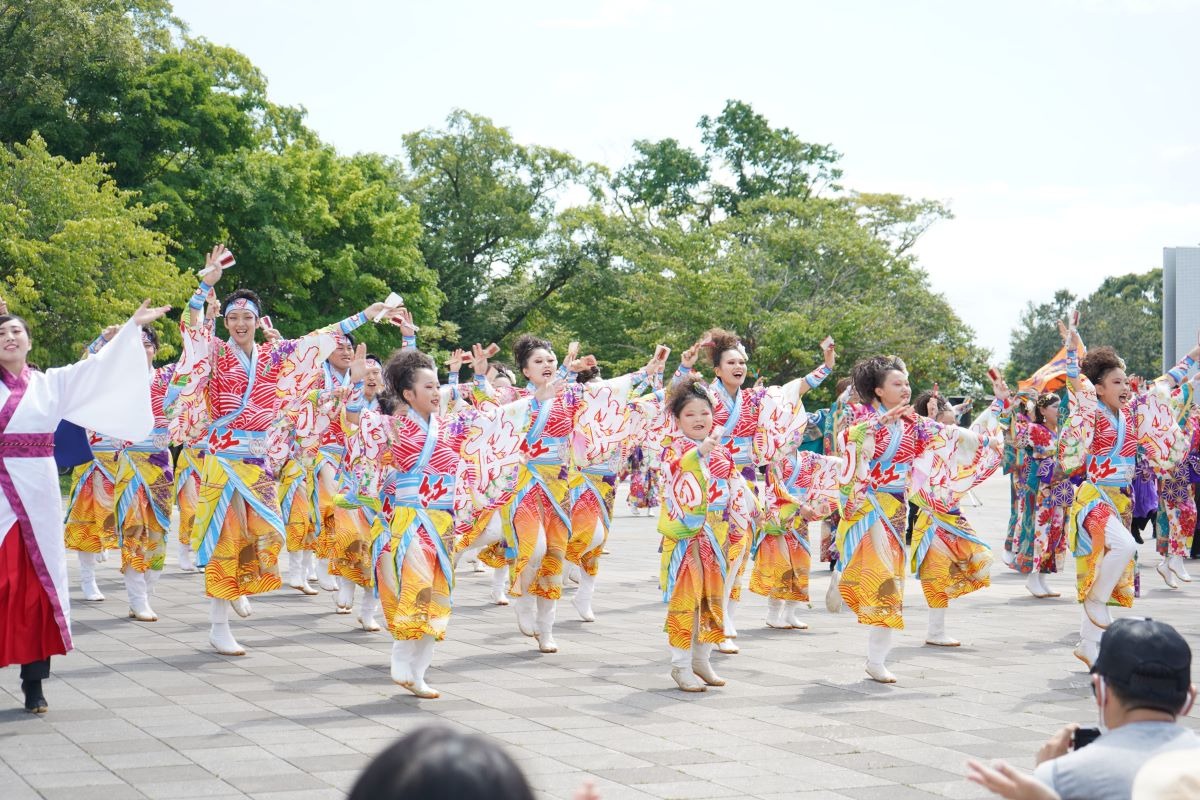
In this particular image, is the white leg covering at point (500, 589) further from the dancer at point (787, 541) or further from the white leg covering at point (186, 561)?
the white leg covering at point (186, 561)

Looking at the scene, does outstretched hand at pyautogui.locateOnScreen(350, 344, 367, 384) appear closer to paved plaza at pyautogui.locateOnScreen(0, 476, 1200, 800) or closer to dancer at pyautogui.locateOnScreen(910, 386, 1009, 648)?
paved plaza at pyautogui.locateOnScreen(0, 476, 1200, 800)

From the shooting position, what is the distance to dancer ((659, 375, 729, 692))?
7.24m

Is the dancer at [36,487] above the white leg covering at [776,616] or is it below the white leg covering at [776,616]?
above

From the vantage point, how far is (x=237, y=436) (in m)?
8.33

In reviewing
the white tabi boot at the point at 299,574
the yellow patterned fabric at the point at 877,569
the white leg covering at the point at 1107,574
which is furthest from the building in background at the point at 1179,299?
the white tabi boot at the point at 299,574

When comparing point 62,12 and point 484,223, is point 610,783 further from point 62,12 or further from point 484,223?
point 484,223

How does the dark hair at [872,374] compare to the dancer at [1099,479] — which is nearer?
the dancer at [1099,479]

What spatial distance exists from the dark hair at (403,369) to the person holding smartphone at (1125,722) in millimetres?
4899

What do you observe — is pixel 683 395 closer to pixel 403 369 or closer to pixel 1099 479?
pixel 403 369

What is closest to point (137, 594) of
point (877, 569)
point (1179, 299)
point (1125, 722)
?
point (877, 569)

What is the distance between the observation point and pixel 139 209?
1003 inches

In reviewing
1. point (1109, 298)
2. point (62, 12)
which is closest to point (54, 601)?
point (62, 12)

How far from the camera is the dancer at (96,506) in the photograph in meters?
10.3

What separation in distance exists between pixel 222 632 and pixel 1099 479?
5.55 m
